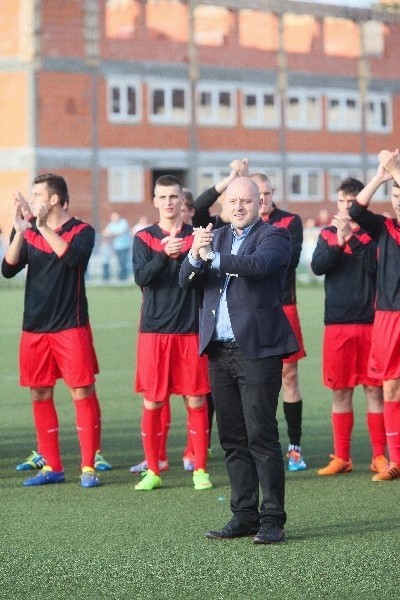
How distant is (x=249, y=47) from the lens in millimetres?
54531

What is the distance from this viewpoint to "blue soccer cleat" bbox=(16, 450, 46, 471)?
1012 centimetres

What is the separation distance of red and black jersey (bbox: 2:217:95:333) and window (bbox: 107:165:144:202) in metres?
41.2

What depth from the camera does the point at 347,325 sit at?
32.8ft

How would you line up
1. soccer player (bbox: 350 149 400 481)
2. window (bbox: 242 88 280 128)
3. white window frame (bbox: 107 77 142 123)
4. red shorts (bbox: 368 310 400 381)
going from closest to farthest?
soccer player (bbox: 350 149 400 481)
red shorts (bbox: 368 310 400 381)
white window frame (bbox: 107 77 142 123)
window (bbox: 242 88 280 128)

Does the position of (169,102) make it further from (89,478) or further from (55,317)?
(89,478)

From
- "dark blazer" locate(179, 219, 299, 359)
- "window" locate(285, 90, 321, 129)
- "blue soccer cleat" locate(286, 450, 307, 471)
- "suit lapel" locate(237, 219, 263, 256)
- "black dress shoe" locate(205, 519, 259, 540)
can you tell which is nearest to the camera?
"dark blazer" locate(179, 219, 299, 359)

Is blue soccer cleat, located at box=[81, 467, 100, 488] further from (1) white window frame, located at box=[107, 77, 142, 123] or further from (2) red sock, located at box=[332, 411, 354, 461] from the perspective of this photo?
(1) white window frame, located at box=[107, 77, 142, 123]

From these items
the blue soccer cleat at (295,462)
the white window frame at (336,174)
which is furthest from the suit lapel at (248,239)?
the white window frame at (336,174)

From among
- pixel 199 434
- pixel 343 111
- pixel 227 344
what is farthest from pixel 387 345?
pixel 343 111

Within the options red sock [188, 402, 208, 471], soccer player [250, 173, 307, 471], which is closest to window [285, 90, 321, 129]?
soccer player [250, 173, 307, 471]

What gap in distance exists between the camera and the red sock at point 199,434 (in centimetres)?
941

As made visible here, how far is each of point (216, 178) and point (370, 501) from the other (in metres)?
45.3

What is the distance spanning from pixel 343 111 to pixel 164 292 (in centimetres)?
4983

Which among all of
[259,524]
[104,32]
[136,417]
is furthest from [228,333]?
[104,32]
